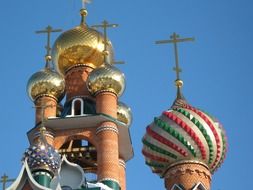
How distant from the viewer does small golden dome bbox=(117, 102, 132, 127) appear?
1064 inches

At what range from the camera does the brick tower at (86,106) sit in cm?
2541

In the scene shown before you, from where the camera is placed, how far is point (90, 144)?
26.3 metres

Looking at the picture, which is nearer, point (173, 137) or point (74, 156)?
point (173, 137)

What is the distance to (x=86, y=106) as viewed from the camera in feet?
88.0

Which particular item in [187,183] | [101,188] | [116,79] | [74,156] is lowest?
[101,188]

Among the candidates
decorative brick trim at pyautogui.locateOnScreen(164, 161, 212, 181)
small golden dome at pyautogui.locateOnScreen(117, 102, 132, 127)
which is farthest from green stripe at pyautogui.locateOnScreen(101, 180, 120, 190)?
small golden dome at pyautogui.locateOnScreen(117, 102, 132, 127)

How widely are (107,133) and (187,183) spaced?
325 centimetres

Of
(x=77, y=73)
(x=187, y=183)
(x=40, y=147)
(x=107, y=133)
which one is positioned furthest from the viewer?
(x=77, y=73)

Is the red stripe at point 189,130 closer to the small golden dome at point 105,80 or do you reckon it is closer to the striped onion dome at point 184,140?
the striped onion dome at point 184,140

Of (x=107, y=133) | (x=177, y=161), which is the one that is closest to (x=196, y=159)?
(x=177, y=161)

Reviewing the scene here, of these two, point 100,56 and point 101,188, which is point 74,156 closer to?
point 100,56

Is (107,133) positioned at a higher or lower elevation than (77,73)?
lower

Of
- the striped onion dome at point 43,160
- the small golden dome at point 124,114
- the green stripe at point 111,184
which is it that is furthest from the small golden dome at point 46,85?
the striped onion dome at point 43,160

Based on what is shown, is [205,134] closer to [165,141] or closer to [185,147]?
[185,147]
